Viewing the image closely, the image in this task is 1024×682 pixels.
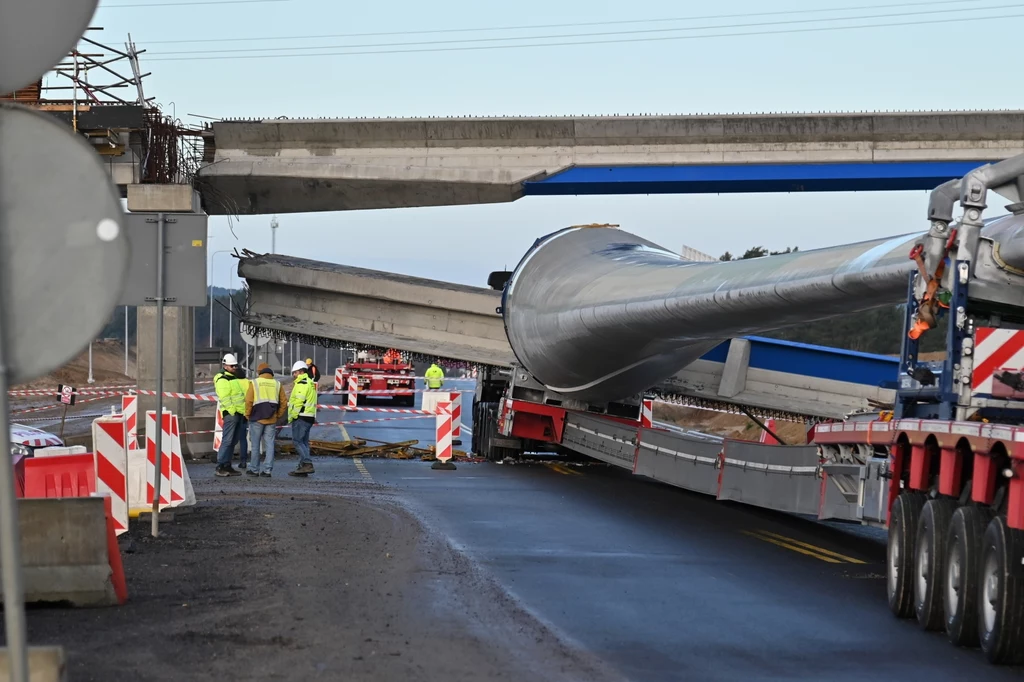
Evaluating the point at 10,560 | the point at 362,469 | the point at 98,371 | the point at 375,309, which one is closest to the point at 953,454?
the point at 10,560

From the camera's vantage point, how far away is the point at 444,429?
80.3 feet

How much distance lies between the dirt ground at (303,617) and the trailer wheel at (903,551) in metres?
2.69

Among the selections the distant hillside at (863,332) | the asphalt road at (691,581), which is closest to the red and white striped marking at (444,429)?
the asphalt road at (691,581)

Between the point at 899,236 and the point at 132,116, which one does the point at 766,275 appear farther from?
the point at 132,116

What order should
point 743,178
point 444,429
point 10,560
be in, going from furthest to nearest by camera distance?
point 743,178
point 444,429
point 10,560

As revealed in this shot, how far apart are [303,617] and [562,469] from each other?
1594cm

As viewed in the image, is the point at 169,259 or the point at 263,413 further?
the point at 263,413

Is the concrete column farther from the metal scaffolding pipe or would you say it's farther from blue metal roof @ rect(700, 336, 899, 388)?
blue metal roof @ rect(700, 336, 899, 388)

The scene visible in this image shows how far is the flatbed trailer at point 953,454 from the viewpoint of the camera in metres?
8.36

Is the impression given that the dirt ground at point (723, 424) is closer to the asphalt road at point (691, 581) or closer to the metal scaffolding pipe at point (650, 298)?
the metal scaffolding pipe at point (650, 298)

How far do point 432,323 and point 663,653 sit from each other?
20664 millimetres

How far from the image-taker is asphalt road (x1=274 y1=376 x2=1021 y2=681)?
8297 mm

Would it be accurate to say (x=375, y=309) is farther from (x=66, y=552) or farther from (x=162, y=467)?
(x=66, y=552)

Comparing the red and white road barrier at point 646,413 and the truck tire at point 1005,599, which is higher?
the truck tire at point 1005,599
